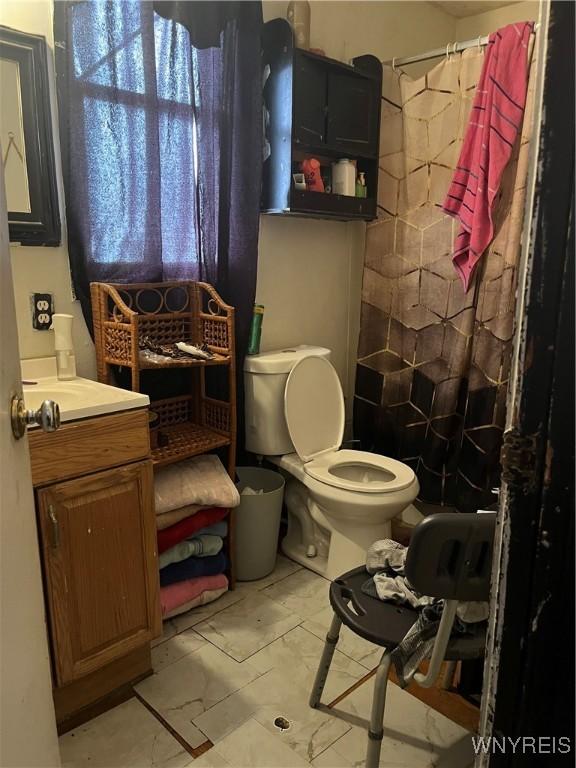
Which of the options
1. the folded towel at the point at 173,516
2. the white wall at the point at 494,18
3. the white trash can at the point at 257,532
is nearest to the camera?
the folded towel at the point at 173,516

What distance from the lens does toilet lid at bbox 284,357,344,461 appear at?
2248 millimetres

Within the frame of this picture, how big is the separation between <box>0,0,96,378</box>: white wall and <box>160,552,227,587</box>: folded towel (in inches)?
29.1

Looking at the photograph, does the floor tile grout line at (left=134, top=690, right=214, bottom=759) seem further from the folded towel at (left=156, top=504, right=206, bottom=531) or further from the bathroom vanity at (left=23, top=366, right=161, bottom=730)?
the folded towel at (left=156, top=504, right=206, bottom=531)

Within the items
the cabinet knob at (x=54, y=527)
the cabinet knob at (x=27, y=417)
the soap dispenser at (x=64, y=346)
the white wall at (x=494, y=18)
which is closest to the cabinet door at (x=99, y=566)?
the cabinet knob at (x=54, y=527)

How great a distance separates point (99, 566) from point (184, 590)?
51cm

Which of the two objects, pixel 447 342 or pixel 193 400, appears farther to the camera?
pixel 447 342

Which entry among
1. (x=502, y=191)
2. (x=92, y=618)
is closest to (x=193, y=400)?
(x=92, y=618)

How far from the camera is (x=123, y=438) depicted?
4.96 ft

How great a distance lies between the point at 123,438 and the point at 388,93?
1.89m

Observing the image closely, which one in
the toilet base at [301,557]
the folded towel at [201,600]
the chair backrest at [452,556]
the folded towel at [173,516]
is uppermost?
the chair backrest at [452,556]

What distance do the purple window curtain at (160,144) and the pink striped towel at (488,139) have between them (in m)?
0.82

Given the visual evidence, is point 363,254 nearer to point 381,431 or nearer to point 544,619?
point 381,431

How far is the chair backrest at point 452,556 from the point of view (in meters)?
1.05

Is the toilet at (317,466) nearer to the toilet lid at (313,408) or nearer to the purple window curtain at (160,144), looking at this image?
the toilet lid at (313,408)
